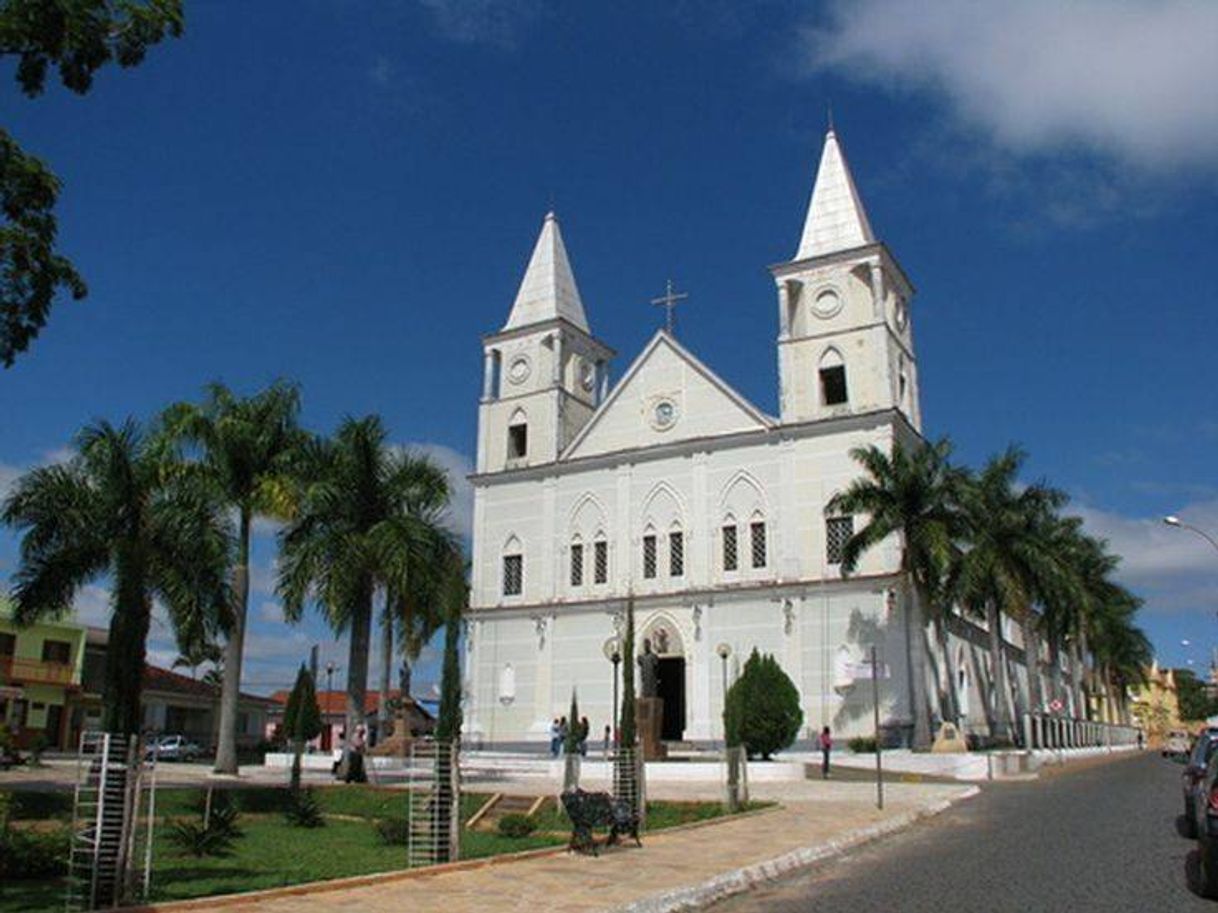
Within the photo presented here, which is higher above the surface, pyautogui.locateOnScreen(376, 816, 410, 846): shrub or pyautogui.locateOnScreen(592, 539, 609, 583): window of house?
pyautogui.locateOnScreen(592, 539, 609, 583): window of house

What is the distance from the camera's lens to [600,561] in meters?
44.3

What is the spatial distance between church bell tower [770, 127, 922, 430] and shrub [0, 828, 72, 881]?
31.5m

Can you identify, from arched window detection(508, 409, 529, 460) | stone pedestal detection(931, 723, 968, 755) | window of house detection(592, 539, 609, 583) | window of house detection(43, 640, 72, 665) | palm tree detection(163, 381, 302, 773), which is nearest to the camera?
palm tree detection(163, 381, 302, 773)

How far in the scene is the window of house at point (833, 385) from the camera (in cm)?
4153

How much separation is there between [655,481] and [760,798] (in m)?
20.9

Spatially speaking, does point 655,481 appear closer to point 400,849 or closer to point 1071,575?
point 1071,575

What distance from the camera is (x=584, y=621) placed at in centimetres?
4350

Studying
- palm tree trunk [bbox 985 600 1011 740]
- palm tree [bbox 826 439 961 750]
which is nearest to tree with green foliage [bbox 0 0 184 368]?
palm tree [bbox 826 439 961 750]

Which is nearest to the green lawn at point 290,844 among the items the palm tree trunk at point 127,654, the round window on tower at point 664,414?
the palm tree trunk at point 127,654

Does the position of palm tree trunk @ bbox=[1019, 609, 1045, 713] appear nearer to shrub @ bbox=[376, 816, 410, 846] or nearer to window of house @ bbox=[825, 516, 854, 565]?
window of house @ bbox=[825, 516, 854, 565]

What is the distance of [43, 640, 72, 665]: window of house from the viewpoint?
4959 centimetres

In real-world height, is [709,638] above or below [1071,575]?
below

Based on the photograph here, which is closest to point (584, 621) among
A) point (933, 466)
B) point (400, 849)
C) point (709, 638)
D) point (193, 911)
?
point (709, 638)

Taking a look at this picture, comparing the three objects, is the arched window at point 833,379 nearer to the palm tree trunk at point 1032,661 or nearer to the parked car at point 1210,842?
the palm tree trunk at point 1032,661
